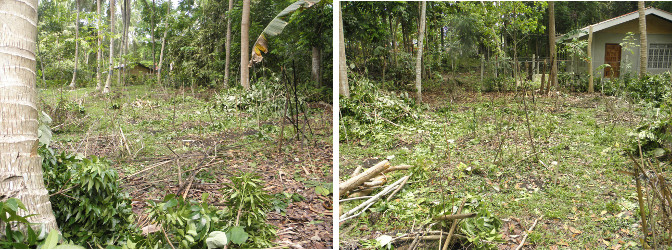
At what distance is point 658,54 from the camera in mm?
4305

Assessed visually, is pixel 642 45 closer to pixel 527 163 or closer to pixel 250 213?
pixel 527 163

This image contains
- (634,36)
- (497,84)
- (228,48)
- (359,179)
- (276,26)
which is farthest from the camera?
(634,36)

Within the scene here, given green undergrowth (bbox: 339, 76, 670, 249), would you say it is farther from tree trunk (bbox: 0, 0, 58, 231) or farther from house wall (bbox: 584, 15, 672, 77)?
house wall (bbox: 584, 15, 672, 77)

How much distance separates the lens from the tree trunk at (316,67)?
81.8 inches

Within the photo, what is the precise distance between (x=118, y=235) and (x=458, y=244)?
5.08ft

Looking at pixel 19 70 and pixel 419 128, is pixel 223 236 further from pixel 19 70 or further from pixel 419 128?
pixel 419 128

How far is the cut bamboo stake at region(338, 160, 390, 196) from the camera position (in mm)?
2133

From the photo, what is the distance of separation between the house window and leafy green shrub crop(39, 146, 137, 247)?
205 inches

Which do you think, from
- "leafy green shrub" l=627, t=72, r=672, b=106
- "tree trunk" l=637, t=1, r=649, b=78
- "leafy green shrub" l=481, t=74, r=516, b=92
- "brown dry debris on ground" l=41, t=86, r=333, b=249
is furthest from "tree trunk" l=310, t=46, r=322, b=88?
"tree trunk" l=637, t=1, r=649, b=78

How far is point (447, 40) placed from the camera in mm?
5082

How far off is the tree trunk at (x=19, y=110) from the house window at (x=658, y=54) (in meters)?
5.36

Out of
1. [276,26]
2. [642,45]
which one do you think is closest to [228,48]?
[276,26]

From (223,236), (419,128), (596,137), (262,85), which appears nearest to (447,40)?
(419,128)

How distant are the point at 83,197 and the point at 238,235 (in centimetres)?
61
